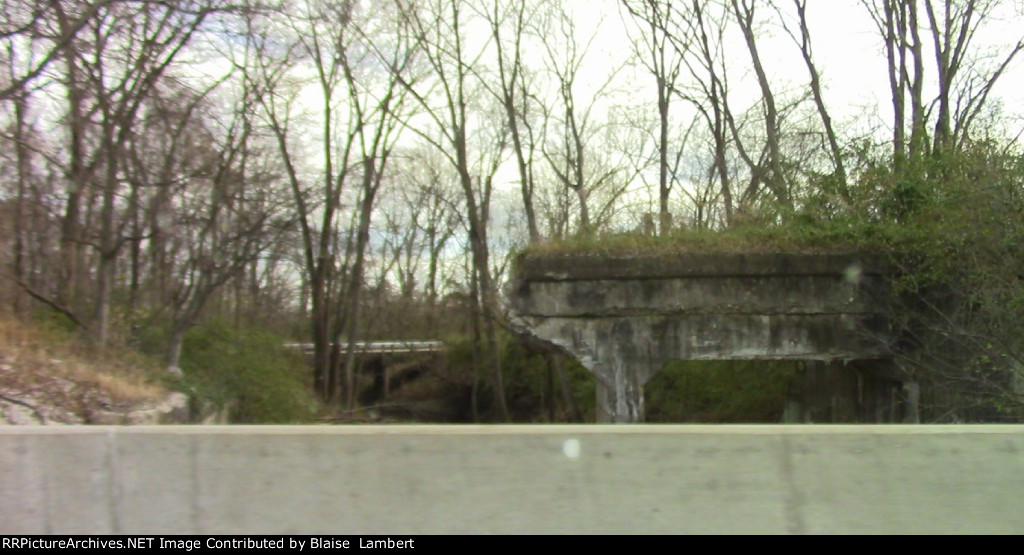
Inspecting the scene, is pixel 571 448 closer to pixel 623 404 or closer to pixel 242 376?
pixel 623 404

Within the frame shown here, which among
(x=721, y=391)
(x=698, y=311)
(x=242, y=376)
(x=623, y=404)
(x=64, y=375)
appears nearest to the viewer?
(x=698, y=311)

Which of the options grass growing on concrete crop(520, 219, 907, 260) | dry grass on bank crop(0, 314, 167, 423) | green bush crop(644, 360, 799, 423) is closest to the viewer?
dry grass on bank crop(0, 314, 167, 423)

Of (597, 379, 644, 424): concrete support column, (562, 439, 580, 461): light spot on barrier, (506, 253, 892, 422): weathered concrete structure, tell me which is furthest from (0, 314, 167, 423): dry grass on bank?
(562, 439, 580, 461): light spot on barrier

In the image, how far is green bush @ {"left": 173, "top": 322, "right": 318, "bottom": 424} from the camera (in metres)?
20.9

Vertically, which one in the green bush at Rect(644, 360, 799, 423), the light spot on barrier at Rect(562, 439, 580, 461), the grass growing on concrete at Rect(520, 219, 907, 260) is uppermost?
the grass growing on concrete at Rect(520, 219, 907, 260)

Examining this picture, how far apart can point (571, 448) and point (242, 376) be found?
63.0 ft

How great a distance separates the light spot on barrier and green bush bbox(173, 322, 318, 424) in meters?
16.4

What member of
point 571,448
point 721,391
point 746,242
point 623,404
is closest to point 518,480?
point 571,448

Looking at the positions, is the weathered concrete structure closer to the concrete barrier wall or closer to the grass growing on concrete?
the grass growing on concrete

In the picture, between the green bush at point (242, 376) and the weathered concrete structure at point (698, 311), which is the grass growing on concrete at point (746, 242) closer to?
the weathered concrete structure at point (698, 311)

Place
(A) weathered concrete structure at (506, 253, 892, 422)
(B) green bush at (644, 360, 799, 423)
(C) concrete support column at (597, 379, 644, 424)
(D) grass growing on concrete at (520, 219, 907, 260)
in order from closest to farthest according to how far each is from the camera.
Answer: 1. (A) weathered concrete structure at (506, 253, 892, 422)
2. (D) grass growing on concrete at (520, 219, 907, 260)
3. (C) concrete support column at (597, 379, 644, 424)
4. (B) green bush at (644, 360, 799, 423)

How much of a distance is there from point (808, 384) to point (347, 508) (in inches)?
601

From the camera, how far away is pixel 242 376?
22.2 meters

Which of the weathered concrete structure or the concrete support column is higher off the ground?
the weathered concrete structure
